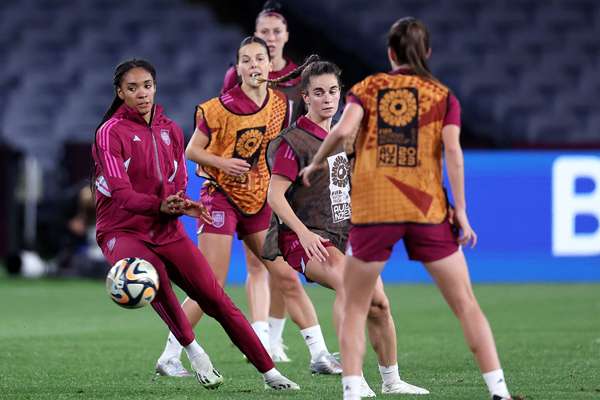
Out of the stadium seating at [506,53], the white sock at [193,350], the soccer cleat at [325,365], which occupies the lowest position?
the soccer cleat at [325,365]

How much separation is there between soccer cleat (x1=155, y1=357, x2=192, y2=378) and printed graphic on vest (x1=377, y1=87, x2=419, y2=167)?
2.92m

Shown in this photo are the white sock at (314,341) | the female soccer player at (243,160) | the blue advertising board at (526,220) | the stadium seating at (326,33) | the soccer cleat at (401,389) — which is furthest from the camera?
the stadium seating at (326,33)

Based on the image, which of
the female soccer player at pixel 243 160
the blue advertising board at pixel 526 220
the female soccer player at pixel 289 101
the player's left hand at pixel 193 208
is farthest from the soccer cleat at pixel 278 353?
the blue advertising board at pixel 526 220

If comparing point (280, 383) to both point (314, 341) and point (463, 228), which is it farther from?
point (463, 228)

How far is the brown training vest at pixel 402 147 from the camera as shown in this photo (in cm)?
600

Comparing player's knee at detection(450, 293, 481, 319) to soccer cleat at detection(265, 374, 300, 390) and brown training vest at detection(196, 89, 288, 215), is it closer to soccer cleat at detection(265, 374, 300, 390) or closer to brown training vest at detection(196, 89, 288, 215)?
soccer cleat at detection(265, 374, 300, 390)

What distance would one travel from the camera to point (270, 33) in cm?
981

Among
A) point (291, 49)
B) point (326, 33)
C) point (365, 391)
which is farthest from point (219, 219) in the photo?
point (326, 33)

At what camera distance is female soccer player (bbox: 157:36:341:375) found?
866cm

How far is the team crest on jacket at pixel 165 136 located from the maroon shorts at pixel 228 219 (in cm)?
138

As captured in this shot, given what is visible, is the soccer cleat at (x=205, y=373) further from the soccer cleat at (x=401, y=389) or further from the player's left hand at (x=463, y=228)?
the player's left hand at (x=463, y=228)

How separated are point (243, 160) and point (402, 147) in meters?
2.73

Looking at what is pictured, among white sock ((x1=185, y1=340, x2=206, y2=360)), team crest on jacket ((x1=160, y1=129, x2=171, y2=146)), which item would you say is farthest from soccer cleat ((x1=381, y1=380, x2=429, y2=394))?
team crest on jacket ((x1=160, y1=129, x2=171, y2=146))

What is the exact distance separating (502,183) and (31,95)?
10197 mm
